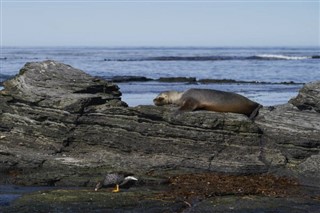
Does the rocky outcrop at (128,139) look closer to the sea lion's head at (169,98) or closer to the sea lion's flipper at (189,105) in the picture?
the sea lion's flipper at (189,105)

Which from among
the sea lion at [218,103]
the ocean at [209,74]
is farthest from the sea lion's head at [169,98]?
the ocean at [209,74]

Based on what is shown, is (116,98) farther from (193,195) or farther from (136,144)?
(193,195)

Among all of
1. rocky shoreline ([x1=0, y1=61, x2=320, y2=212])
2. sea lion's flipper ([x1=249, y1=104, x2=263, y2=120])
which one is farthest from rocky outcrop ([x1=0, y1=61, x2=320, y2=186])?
sea lion's flipper ([x1=249, y1=104, x2=263, y2=120])

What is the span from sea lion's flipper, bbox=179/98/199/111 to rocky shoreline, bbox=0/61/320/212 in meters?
0.44

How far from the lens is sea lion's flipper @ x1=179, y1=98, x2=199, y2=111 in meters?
13.4

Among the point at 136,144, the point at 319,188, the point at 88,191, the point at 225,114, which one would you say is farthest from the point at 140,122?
the point at 319,188

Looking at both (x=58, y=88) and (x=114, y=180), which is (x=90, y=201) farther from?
(x=58, y=88)

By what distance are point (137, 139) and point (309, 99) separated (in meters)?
3.86

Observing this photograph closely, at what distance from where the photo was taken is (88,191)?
34.3 feet

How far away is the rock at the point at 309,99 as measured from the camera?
13492 mm

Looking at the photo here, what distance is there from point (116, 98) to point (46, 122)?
65.4 inches

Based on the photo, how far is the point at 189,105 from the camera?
44.6 feet

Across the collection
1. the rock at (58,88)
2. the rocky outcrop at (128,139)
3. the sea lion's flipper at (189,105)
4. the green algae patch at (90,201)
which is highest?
the rock at (58,88)

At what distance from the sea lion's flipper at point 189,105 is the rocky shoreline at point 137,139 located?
17.2 inches
